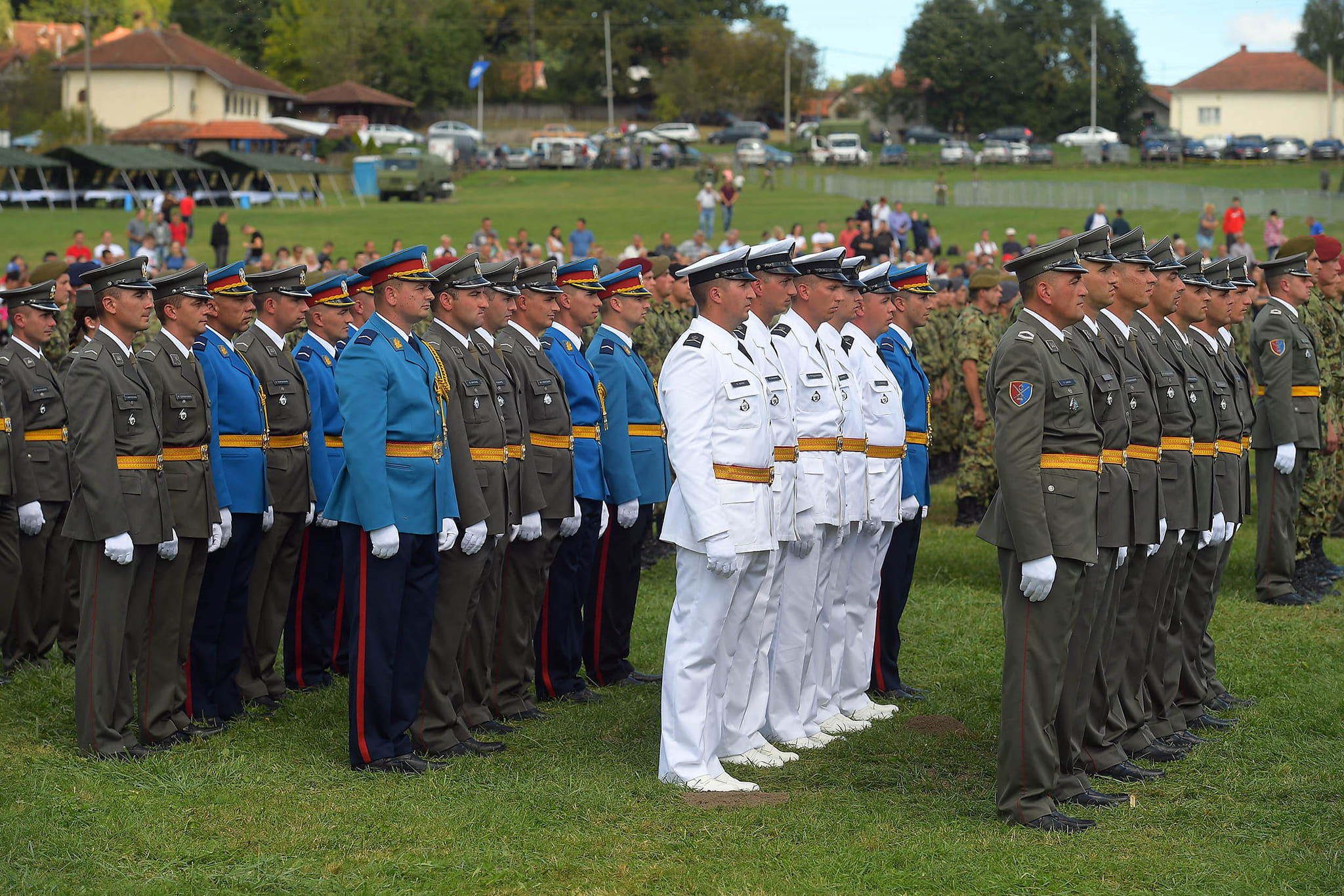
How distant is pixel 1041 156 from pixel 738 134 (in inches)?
784

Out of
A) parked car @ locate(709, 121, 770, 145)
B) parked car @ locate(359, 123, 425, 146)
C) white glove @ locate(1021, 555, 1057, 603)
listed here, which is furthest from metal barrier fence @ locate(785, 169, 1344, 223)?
white glove @ locate(1021, 555, 1057, 603)

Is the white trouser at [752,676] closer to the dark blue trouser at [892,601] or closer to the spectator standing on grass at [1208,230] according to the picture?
the dark blue trouser at [892,601]

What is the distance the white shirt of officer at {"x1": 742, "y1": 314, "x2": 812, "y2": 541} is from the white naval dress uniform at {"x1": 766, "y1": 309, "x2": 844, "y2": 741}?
8.1 inches

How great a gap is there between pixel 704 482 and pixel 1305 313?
6.40 metres

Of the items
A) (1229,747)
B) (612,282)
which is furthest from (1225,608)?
(612,282)

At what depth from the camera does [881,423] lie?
27.1ft

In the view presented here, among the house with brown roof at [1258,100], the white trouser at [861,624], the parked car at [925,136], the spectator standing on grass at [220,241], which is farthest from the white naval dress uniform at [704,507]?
the house with brown roof at [1258,100]

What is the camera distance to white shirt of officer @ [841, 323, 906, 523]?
26.7 ft

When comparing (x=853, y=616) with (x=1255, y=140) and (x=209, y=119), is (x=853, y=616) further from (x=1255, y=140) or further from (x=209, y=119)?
(x=209, y=119)

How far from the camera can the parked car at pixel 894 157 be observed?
6506cm

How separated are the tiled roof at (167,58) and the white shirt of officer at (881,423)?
69.0 metres

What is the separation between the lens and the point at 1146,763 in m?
7.19

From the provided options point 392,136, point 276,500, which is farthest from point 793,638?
point 392,136

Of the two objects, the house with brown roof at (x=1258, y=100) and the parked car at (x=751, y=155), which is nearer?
the parked car at (x=751, y=155)
